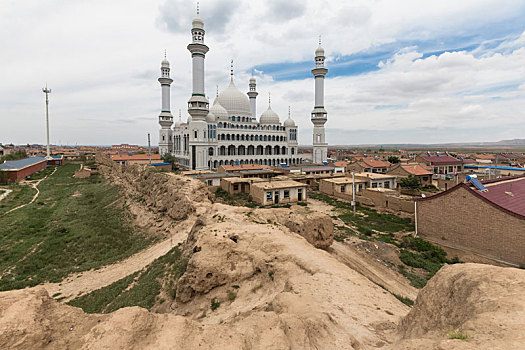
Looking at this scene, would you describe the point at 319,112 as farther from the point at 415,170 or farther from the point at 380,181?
the point at 380,181

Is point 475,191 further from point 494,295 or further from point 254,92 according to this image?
point 254,92

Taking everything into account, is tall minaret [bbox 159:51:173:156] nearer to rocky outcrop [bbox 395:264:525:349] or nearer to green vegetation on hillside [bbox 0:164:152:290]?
green vegetation on hillside [bbox 0:164:152:290]

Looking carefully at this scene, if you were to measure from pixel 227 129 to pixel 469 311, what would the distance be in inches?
2563

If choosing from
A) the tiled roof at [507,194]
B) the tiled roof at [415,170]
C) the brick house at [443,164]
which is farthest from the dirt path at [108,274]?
the brick house at [443,164]

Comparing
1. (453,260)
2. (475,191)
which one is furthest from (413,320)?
(475,191)

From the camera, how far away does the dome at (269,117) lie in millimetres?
77188

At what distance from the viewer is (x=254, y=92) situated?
8450cm

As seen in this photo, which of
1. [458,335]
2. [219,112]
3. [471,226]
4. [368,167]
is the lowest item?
[471,226]

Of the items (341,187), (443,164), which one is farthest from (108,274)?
(443,164)

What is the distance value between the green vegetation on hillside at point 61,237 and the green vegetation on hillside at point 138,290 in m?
4.11

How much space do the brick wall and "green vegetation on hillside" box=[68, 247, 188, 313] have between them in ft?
64.9

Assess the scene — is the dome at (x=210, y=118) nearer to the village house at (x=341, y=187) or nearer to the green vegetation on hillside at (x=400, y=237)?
the village house at (x=341, y=187)

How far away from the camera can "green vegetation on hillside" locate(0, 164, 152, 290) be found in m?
16.8

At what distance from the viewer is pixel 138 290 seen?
13.1 m
